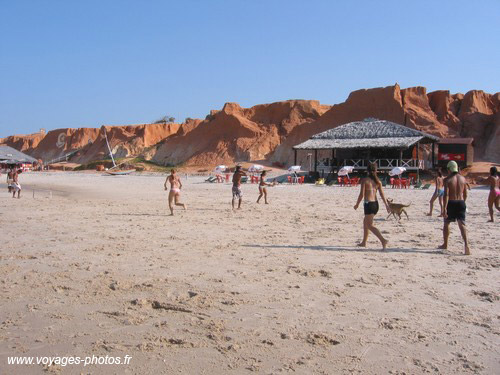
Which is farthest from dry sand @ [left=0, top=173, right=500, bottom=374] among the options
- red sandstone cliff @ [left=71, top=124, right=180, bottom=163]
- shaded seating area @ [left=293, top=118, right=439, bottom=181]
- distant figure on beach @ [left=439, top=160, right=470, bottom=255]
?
red sandstone cliff @ [left=71, top=124, right=180, bottom=163]

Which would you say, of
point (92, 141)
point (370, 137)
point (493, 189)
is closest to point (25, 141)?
point (92, 141)

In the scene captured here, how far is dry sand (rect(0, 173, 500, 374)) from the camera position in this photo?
363 centimetres

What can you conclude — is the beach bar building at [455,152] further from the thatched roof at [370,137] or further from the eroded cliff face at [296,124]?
the eroded cliff face at [296,124]

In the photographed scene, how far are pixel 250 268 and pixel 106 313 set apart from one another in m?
2.34

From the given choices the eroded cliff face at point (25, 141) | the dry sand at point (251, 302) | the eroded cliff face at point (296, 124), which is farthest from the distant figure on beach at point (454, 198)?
the eroded cliff face at point (25, 141)

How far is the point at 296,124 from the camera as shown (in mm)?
60594

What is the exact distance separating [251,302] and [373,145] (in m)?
30.6

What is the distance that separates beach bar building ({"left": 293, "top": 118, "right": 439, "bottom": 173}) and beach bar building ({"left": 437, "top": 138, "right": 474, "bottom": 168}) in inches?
51.7

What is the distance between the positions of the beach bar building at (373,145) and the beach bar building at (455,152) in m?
1.31

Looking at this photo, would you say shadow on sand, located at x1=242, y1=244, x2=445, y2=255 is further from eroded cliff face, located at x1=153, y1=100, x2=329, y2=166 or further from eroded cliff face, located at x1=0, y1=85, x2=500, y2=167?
eroded cliff face, located at x1=153, y1=100, x2=329, y2=166

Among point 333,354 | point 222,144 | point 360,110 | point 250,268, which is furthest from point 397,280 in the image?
point 222,144

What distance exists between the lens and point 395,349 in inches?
148

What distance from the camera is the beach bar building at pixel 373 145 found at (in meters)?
33.6

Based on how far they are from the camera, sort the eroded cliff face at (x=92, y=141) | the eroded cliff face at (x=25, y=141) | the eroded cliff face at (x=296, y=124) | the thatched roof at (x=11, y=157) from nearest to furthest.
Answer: the eroded cliff face at (x=296, y=124) < the thatched roof at (x=11, y=157) < the eroded cliff face at (x=92, y=141) < the eroded cliff face at (x=25, y=141)
